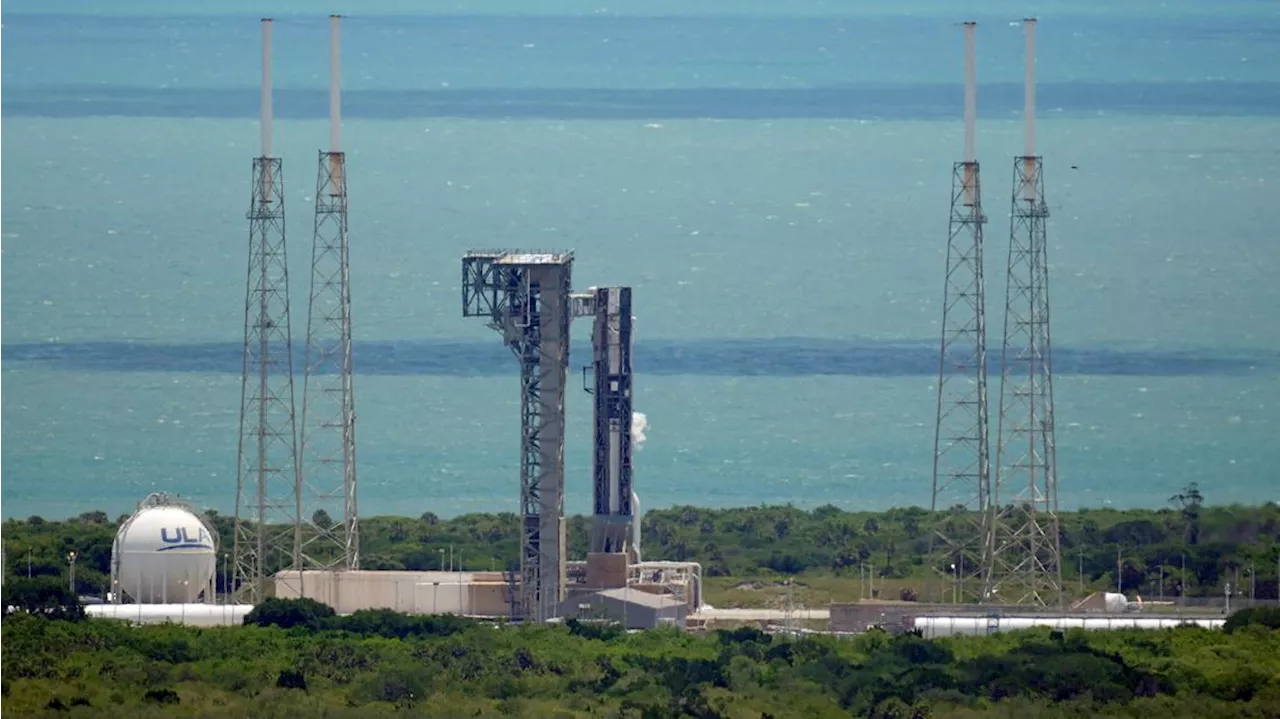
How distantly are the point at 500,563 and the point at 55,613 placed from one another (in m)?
21.0

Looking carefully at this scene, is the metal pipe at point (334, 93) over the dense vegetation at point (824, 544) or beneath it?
over

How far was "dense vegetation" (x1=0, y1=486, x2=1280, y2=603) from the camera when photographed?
362ft

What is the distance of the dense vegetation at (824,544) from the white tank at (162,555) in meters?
7.85

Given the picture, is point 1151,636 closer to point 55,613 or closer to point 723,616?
point 723,616

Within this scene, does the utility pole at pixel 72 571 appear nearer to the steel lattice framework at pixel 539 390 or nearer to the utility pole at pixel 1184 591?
the steel lattice framework at pixel 539 390

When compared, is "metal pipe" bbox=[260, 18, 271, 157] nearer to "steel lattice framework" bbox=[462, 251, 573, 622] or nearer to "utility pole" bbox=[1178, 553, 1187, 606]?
"steel lattice framework" bbox=[462, 251, 573, 622]

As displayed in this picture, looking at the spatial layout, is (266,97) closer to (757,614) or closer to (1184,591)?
(757,614)

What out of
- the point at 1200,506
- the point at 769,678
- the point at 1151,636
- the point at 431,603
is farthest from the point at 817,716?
the point at 1200,506

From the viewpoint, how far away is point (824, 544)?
124 meters

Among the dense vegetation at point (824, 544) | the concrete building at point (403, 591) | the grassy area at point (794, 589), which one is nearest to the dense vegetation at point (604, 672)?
the concrete building at point (403, 591)

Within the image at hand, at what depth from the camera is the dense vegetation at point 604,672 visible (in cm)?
8488

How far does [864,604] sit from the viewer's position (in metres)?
101

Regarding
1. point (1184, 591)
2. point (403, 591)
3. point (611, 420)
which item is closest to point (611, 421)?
point (611, 420)

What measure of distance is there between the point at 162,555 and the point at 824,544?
32.1 meters
